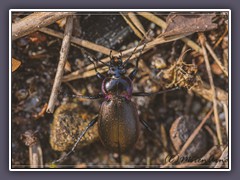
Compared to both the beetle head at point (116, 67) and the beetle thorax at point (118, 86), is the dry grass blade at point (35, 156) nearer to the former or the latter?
the beetle thorax at point (118, 86)

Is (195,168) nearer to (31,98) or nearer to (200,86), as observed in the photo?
(200,86)

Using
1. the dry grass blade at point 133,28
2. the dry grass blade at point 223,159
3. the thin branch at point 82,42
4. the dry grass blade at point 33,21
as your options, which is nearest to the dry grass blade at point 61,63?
the thin branch at point 82,42

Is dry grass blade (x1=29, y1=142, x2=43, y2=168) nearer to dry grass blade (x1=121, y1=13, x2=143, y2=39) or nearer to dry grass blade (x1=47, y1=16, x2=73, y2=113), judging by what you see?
dry grass blade (x1=47, y1=16, x2=73, y2=113)

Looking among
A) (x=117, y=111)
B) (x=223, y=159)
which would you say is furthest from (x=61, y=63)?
(x=223, y=159)

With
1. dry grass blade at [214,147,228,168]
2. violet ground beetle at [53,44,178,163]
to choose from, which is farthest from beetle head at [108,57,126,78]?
dry grass blade at [214,147,228,168]

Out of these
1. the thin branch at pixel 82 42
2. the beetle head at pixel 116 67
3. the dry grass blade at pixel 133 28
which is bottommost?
the beetle head at pixel 116 67

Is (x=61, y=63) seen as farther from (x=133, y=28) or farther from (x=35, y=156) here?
(x=35, y=156)

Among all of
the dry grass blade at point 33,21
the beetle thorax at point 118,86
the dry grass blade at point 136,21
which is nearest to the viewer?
the dry grass blade at point 33,21
